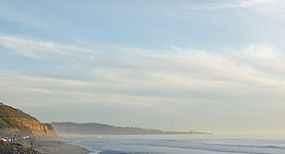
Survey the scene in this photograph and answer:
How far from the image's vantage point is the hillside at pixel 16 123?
107m

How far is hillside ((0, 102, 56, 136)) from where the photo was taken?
352 ft

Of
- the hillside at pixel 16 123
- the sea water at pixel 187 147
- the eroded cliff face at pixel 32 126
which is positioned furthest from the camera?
the eroded cliff face at pixel 32 126

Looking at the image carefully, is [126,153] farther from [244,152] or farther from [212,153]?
[244,152]

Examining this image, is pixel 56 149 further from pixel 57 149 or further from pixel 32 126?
pixel 32 126

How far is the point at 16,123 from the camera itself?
12269 cm

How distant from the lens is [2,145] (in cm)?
4859

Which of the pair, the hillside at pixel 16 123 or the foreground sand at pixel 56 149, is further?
the hillside at pixel 16 123

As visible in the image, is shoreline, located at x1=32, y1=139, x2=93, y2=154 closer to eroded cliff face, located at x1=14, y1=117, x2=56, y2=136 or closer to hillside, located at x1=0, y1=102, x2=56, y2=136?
hillside, located at x1=0, y1=102, x2=56, y2=136

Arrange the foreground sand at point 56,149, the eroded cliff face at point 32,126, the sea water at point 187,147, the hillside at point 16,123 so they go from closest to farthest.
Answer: the foreground sand at point 56,149 → the sea water at point 187,147 → the hillside at point 16,123 → the eroded cliff face at point 32,126

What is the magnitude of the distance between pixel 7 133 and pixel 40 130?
60602 mm

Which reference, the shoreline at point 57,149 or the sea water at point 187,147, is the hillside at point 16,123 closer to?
the sea water at point 187,147

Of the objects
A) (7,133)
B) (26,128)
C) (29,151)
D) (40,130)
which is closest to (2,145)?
(29,151)

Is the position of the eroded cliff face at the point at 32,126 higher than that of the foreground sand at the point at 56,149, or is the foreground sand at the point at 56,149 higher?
the eroded cliff face at the point at 32,126

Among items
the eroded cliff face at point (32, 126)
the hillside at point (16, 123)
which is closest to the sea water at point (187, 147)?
the hillside at point (16, 123)
